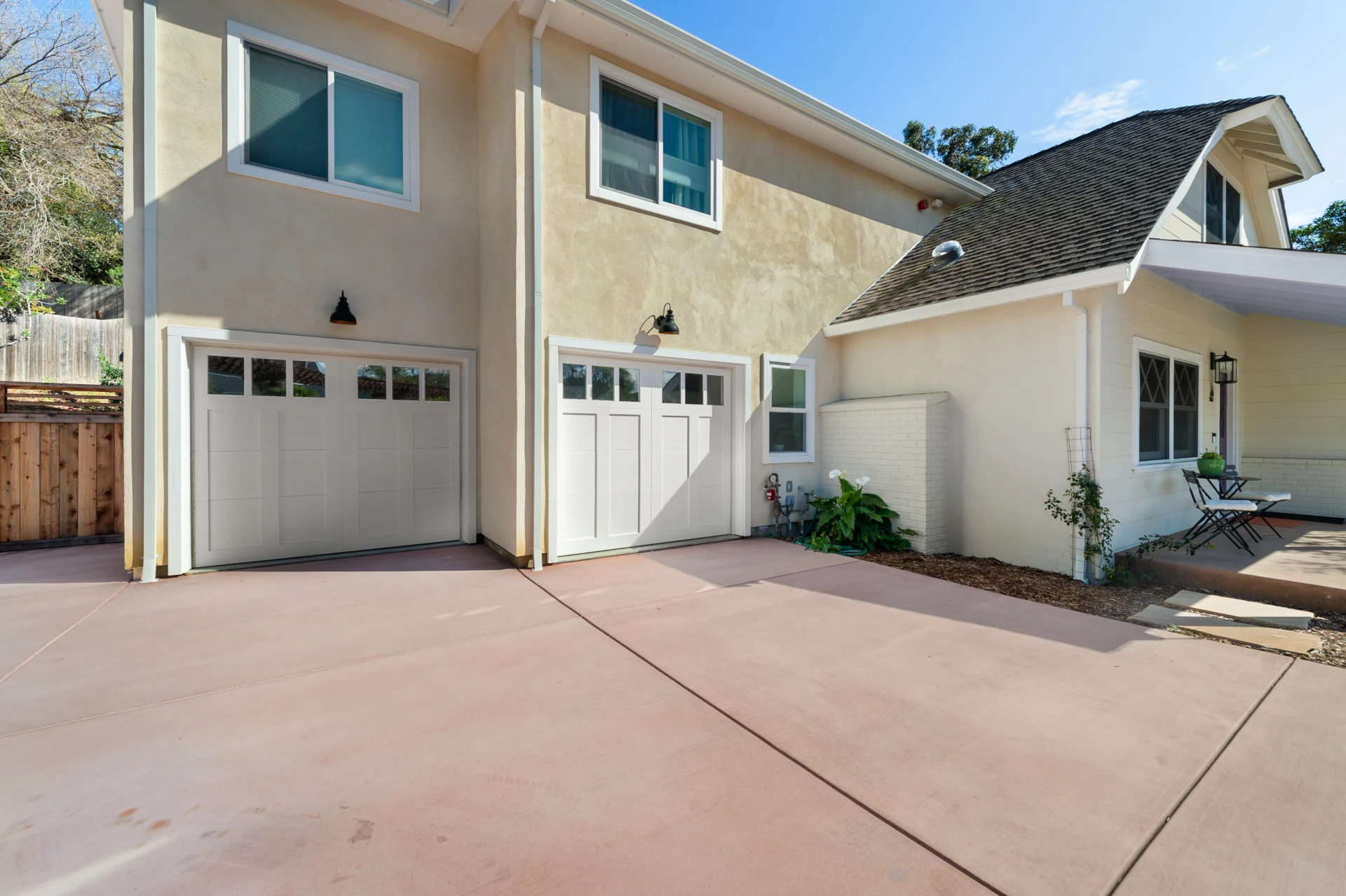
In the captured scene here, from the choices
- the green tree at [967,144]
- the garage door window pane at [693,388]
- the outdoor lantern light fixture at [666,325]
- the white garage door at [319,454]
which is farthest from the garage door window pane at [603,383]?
the green tree at [967,144]

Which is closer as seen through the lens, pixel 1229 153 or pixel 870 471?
pixel 870 471

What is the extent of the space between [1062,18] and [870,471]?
628 centimetres

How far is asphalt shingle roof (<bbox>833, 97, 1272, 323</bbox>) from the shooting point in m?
5.68

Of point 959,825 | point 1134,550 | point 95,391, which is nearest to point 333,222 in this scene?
point 95,391

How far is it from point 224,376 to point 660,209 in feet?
15.4

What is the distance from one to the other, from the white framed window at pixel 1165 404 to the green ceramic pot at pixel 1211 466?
0.29 meters

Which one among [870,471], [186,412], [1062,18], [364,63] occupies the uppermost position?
[1062,18]

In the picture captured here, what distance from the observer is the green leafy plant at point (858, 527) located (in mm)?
6438

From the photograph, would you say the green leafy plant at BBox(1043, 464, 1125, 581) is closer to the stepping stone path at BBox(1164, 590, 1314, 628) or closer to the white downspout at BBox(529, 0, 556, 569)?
the stepping stone path at BBox(1164, 590, 1314, 628)

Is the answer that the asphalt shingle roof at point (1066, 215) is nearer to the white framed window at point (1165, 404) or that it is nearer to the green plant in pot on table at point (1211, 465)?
the white framed window at point (1165, 404)

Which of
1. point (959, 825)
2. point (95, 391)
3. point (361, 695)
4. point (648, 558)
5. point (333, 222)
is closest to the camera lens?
point (959, 825)

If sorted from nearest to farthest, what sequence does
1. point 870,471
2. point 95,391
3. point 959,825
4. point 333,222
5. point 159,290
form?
point 959,825, point 159,290, point 333,222, point 95,391, point 870,471

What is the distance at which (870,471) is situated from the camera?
696cm

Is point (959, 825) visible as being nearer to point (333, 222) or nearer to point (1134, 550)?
point (1134, 550)
